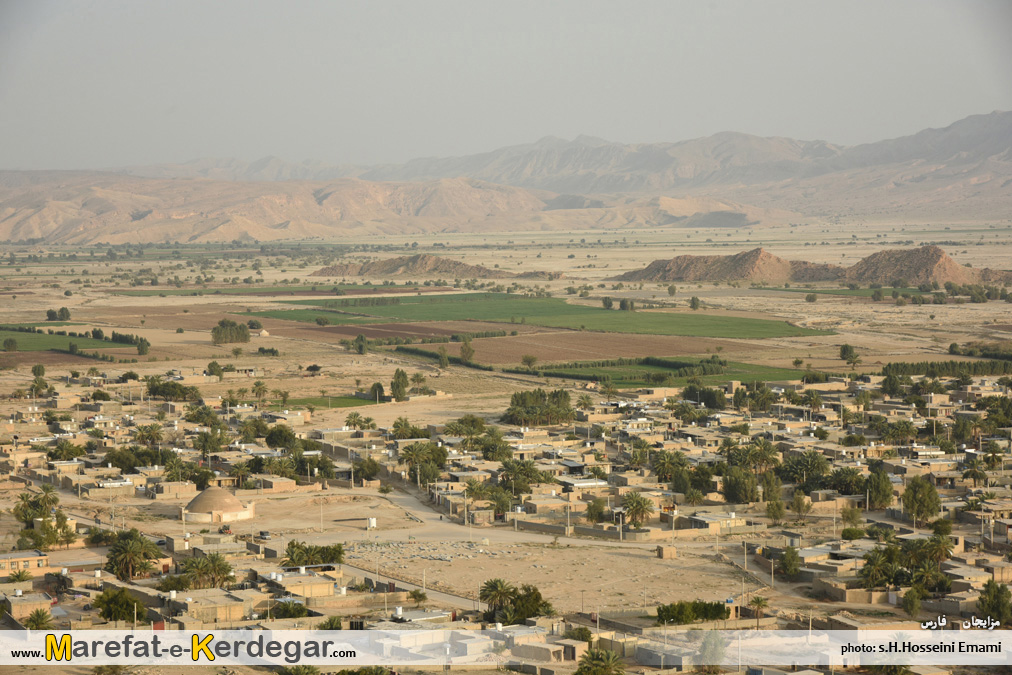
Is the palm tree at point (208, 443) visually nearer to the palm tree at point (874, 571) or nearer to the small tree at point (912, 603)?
the palm tree at point (874, 571)

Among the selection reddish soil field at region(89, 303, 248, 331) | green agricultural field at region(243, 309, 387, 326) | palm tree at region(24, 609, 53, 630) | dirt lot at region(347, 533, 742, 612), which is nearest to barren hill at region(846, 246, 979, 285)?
green agricultural field at region(243, 309, 387, 326)

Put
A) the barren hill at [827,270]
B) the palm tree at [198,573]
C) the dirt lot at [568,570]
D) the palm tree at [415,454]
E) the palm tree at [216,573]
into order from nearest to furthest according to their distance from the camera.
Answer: the palm tree at [198,573] → the palm tree at [216,573] → the dirt lot at [568,570] → the palm tree at [415,454] → the barren hill at [827,270]

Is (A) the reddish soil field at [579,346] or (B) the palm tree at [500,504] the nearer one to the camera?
(B) the palm tree at [500,504]

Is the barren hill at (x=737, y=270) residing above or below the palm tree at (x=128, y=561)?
above

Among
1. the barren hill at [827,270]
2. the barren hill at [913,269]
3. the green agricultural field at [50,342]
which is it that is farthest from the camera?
the barren hill at [827,270]

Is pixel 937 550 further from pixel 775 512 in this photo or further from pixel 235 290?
pixel 235 290

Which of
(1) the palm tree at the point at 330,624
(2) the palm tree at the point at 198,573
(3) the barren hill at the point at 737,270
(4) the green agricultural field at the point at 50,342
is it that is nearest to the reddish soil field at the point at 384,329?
(4) the green agricultural field at the point at 50,342
